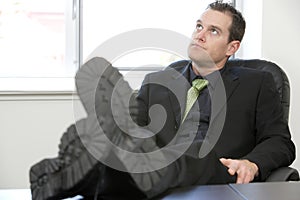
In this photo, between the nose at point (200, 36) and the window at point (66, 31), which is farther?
the window at point (66, 31)

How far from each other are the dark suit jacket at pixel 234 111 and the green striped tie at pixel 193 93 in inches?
0.8

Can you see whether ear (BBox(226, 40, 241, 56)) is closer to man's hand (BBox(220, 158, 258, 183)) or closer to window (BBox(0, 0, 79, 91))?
man's hand (BBox(220, 158, 258, 183))

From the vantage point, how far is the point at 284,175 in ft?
5.17

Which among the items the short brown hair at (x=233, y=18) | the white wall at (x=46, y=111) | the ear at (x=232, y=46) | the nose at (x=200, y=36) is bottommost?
the white wall at (x=46, y=111)

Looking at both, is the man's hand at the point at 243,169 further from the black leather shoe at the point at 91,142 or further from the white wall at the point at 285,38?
the white wall at the point at 285,38

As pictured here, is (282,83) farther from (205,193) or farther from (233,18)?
(205,193)

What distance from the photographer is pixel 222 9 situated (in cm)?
201

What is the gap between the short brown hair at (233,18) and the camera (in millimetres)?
2020

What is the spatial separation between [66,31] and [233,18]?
123 cm

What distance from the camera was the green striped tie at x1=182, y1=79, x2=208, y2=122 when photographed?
6.30ft

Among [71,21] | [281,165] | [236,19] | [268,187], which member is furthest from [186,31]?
[268,187]

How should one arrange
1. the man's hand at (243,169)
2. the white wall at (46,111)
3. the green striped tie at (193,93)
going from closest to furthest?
the man's hand at (243,169), the green striped tie at (193,93), the white wall at (46,111)

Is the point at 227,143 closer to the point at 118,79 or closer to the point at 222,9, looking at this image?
the point at 222,9

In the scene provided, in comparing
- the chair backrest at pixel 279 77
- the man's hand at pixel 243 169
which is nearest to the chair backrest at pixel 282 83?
the chair backrest at pixel 279 77
